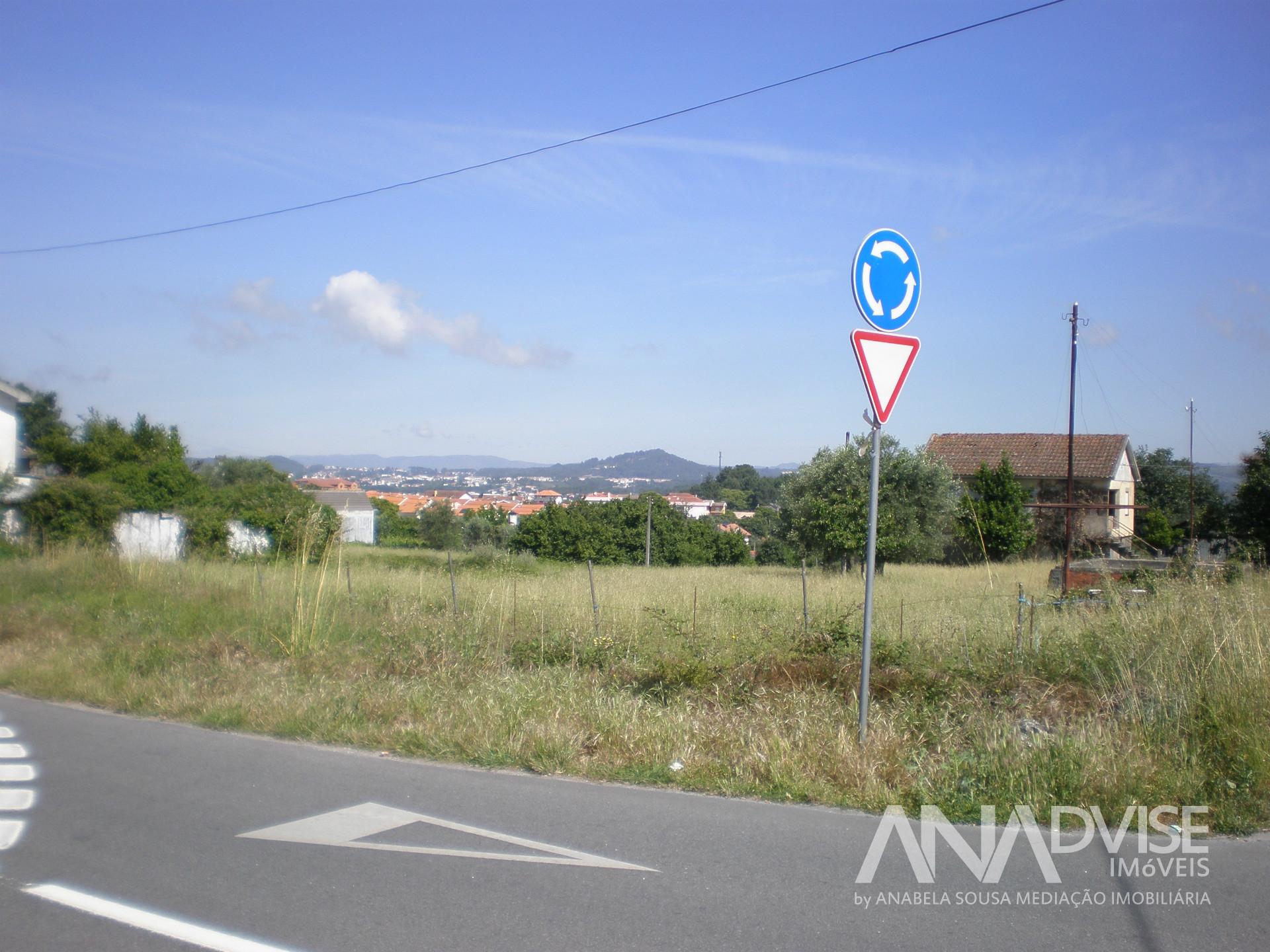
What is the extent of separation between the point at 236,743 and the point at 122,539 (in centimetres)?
2235

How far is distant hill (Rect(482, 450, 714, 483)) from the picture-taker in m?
171

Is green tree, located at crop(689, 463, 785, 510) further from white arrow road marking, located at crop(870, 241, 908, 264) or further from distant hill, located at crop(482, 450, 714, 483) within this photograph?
white arrow road marking, located at crop(870, 241, 908, 264)

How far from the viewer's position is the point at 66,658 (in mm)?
10617

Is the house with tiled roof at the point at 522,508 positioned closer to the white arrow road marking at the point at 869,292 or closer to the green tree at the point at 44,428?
the green tree at the point at 44,428

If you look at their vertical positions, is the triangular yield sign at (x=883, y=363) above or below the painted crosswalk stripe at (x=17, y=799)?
above

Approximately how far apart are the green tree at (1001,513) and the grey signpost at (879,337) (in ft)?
102

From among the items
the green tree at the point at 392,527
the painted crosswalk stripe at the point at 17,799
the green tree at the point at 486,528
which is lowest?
the green tree at the point at 392,527

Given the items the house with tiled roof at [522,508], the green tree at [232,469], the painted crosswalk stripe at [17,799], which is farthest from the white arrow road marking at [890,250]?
the house with tiled roof at [522,508]

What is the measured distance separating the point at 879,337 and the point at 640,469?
550ft

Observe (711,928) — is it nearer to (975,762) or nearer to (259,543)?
(975,762)

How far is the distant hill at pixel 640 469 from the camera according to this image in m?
171

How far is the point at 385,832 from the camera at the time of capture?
525cm

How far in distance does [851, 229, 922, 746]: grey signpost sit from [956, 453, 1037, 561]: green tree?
102 feet

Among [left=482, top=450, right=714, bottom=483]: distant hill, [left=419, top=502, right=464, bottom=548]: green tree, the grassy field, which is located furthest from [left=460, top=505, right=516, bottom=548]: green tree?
[left=482, top=450, right=714, bottom=483]: distant hill
